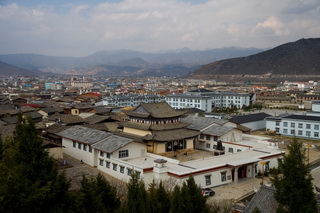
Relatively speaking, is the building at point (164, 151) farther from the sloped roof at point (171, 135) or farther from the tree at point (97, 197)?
the tree at point (97, 197)

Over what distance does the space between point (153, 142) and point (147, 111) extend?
10.0ft

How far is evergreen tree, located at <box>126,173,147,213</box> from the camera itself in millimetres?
11995

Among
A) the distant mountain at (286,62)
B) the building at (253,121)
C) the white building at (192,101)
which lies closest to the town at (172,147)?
the building at (253,121)

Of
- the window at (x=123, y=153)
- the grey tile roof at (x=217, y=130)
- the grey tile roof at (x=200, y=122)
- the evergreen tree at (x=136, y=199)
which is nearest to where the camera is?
the evergreen tree at (x=136, y=199)

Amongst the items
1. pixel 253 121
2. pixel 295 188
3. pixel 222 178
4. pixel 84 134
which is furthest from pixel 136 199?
pixel 253 121

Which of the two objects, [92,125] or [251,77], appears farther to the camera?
[251,77]

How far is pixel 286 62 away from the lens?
6969 inches

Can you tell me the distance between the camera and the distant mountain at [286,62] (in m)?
165

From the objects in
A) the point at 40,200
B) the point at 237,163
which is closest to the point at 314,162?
the point at 237,163

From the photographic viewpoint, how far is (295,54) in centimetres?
18312

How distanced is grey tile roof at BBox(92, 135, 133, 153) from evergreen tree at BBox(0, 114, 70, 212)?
31.4 ft

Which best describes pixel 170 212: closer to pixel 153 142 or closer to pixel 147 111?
pixel 153 142

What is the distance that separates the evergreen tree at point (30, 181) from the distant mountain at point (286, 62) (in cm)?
16288

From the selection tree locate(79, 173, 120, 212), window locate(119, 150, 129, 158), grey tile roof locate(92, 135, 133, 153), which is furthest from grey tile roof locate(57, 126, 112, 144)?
tree locate(79, 173, 120, 212)
